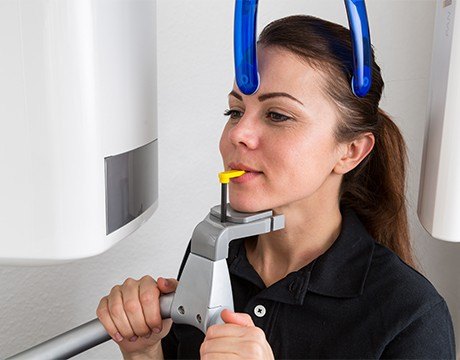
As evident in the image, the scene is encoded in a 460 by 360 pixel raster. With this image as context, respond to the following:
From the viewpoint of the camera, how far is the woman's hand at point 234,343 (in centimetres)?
63

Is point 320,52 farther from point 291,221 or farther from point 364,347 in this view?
point 364,347

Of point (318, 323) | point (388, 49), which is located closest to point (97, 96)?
point (318, 323)

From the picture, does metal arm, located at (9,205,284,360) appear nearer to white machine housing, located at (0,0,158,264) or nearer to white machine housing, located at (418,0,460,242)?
white machine housing, located at (0,0,158,264)

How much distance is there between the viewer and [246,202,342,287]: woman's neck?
90 cm

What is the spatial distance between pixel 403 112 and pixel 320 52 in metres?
0.68

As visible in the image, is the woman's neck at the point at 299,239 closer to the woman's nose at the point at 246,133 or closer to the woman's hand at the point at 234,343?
the woman's nose at the point at 246,133

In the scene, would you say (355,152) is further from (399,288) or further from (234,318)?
(234,318)

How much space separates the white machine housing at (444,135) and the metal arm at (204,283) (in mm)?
236

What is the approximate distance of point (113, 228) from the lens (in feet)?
2.50

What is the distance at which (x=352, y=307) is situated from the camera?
0.84 m

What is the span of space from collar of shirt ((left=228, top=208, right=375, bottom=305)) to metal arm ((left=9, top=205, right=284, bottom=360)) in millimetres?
145

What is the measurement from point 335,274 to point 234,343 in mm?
278

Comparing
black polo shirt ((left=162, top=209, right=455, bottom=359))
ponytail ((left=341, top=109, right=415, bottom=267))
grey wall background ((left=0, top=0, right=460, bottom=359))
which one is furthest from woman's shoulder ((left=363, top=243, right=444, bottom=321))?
grey wall background ((left=0, top=0, right=460, bottom=359))

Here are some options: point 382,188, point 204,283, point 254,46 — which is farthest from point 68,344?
point 382,188
